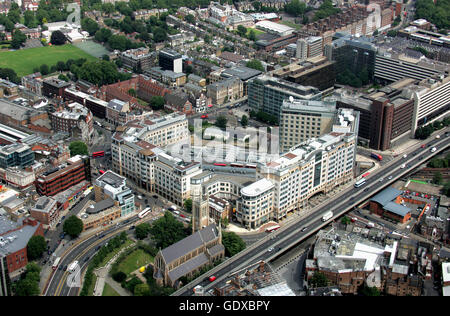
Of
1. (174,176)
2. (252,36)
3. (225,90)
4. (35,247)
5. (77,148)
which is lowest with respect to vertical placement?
(35,247)

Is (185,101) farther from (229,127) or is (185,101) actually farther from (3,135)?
(3,135)

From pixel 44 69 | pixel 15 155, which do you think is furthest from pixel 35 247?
pixel 44 69

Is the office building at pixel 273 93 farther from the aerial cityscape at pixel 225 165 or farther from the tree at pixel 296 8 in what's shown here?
the tree at pixel 296 8

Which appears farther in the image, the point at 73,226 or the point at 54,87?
the point at 54,87

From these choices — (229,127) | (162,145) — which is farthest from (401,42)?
(162,145)

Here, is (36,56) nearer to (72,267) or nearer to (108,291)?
(72,267)

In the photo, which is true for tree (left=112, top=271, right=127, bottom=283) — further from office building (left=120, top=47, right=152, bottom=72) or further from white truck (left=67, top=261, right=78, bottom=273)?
office building (left=120, top=47, right=152, bottom=72)

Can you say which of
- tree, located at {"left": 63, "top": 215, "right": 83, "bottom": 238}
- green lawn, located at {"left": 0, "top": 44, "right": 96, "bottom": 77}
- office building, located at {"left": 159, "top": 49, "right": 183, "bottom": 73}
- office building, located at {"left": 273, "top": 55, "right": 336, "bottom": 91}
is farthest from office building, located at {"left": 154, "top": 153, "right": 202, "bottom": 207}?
green lawn, located at {"left": 0, "top": 44, "right": 96, "bottom": 77}
